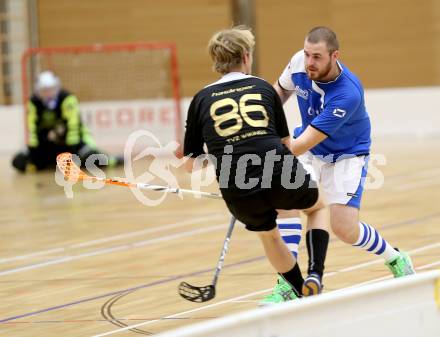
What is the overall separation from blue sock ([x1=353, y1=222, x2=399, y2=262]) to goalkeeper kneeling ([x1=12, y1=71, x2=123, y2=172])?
7.71m

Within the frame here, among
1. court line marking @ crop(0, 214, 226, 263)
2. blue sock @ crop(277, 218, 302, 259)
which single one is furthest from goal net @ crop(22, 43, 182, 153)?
blue sock @ crop(277, 218, 302, 259)

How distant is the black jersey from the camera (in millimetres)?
4508

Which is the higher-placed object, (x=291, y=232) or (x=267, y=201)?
(x=267, y=201)

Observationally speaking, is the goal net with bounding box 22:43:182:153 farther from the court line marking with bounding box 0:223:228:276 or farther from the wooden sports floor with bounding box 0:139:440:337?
the court line marking with bounding box 0:223:228:276

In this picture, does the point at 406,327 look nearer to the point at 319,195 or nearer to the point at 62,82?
the point at 319,195

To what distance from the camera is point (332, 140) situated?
17.0ft

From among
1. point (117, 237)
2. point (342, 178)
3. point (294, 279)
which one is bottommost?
point (117, 237)

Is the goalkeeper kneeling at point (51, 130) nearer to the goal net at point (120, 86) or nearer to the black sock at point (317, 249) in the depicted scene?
the goal net at point (120, 86)

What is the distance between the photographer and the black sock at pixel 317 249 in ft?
15.6

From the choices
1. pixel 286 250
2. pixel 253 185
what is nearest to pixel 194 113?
pixel 253 185

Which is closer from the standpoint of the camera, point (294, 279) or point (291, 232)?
point (294, 279)

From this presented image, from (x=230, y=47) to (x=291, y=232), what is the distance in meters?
1.12

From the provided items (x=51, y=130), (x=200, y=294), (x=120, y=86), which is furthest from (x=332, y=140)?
(x=120, y=86)

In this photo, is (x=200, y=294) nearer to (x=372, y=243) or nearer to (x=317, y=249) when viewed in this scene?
(x=317, y=249)
